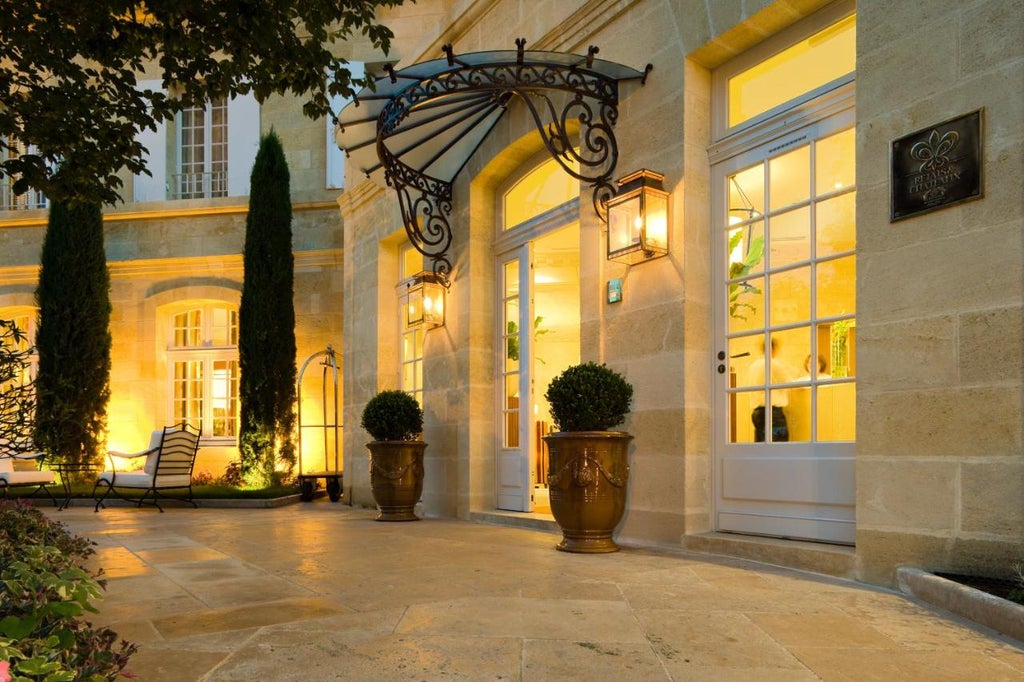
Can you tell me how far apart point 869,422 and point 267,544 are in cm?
357

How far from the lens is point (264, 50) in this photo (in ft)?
13.1

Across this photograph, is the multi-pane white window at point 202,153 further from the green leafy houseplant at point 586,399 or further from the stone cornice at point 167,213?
the green leafy houseplant at point 586,399

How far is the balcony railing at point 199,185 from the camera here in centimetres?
1220

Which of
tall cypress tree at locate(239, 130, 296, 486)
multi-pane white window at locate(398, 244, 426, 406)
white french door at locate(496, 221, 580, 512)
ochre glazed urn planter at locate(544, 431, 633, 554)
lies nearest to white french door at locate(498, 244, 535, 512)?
white french door at locate(496, 221, 580, 512)

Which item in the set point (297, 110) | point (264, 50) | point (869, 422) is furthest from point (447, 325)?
point (297, 110)

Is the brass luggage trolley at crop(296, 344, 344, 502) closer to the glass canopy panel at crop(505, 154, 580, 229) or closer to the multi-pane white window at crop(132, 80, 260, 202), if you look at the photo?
the multi-pane white window at crop(132, 80, 260, 202)

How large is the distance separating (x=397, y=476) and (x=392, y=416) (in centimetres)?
47

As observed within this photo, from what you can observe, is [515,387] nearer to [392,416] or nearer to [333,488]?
[392,416]

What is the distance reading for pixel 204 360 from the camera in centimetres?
1180

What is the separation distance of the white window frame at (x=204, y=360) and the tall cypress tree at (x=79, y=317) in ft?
2.96

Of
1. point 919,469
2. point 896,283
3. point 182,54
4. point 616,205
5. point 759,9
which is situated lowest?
point 919,469

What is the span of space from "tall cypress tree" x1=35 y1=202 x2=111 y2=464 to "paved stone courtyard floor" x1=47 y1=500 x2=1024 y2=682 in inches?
270

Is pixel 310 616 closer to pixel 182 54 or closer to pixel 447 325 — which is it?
pixel 182 54

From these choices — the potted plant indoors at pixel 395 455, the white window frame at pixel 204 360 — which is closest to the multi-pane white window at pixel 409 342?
the potted plant indoors at pixel 395 455
